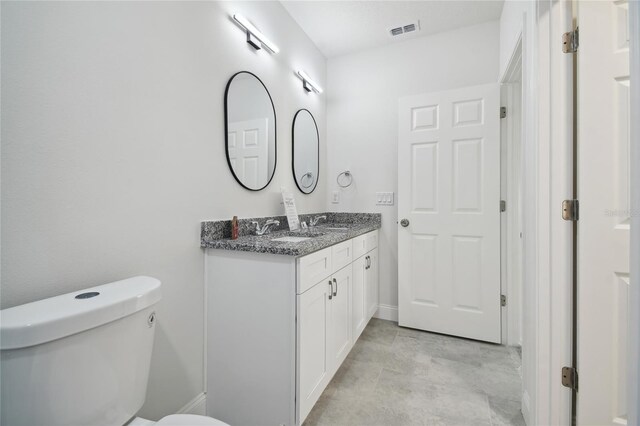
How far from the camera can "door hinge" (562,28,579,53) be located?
125cm

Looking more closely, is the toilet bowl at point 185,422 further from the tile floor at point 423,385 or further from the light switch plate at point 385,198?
the light switch plate at point 385,198

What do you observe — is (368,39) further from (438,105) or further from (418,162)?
(418,162)

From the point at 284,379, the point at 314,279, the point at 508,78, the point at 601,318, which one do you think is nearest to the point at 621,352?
the point at 601,318

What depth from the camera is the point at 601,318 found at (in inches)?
47.6

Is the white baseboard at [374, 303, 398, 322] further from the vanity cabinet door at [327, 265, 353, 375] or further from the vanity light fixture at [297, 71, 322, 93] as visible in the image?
the vanity light fixture at [297, 71, 322, 93]

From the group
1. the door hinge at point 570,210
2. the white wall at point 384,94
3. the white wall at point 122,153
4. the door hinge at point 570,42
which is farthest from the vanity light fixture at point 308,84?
the door hinge at point 570,210

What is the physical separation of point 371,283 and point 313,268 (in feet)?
4.06

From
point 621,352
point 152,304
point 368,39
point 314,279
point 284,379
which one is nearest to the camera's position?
point 152,304

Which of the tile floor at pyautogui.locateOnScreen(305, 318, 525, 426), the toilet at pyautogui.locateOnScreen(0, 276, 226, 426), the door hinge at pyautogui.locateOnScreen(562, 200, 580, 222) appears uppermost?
the door hinge at pyautogui.locateOnScreen(562, 200, 580, 222)

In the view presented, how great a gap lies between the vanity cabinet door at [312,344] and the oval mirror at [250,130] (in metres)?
0.84

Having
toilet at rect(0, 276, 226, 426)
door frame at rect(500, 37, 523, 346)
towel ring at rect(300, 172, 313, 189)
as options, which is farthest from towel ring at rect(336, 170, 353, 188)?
toilet at rect(0, 276, 226, 426)

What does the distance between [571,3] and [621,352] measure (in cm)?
152

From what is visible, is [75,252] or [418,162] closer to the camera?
[75,252]

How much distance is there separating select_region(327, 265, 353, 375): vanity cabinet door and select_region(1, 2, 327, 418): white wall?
27.8 inches
